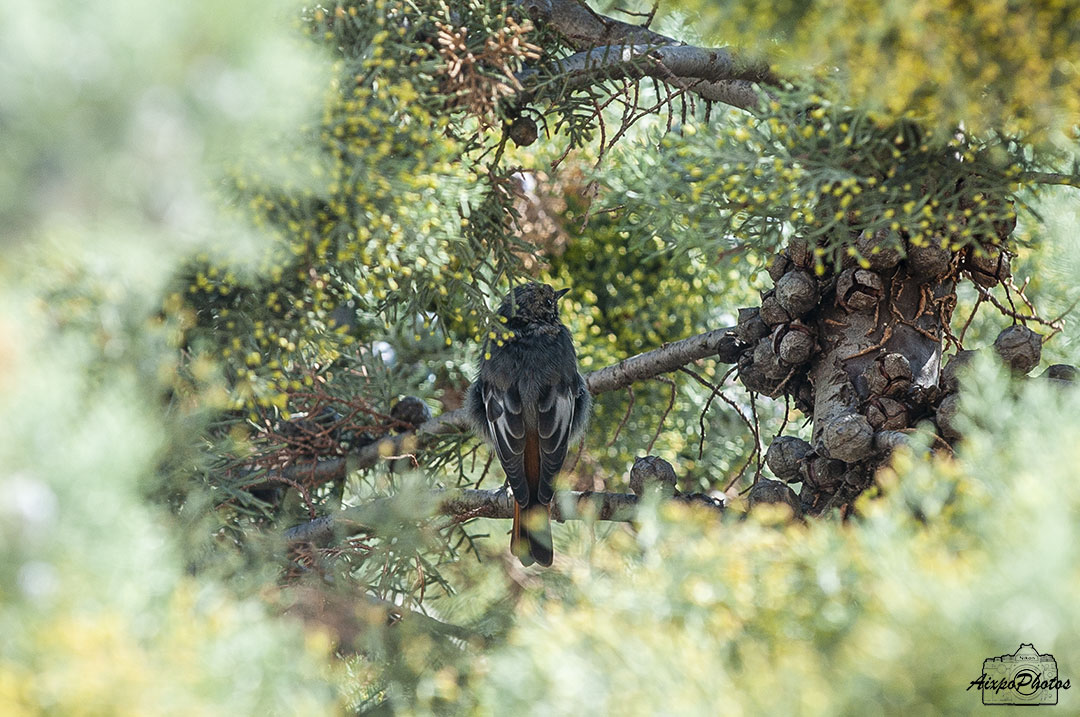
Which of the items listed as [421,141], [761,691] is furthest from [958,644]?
[421,141]

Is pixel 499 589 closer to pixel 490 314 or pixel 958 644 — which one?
pixel 490 314

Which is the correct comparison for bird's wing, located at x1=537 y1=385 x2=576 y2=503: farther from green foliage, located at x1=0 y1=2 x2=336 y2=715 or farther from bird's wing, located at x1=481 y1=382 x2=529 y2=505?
green foliage, located at x1=0 y1=2 x2=336 y2=715

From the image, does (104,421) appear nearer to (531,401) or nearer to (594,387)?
(594,387)

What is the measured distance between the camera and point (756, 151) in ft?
4.38

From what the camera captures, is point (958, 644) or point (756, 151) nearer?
point (958, 644)

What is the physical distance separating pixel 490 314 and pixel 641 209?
37cm

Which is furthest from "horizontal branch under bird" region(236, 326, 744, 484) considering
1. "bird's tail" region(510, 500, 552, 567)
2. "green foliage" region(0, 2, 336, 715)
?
"green foliage" region(0, 2, 336, 715)
